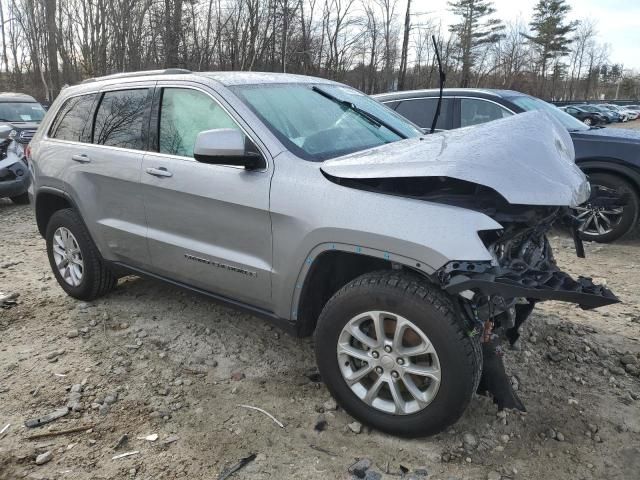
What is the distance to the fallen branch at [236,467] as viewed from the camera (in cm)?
238

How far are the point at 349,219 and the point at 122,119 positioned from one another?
2.19 metres

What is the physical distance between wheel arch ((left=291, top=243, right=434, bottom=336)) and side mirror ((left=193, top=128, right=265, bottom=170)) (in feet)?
2.14

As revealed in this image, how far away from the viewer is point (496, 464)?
2.42 m

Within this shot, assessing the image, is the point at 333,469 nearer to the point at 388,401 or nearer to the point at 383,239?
the point at 388,401

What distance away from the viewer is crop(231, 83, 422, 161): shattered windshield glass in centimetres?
294

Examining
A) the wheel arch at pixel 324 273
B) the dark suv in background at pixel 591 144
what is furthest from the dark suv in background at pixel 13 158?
the wheel arch at pixel 324 273

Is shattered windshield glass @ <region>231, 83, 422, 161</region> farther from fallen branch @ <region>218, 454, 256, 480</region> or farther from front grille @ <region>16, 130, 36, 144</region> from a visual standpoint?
front grille @ <region>16, 130, 36, 144</region>

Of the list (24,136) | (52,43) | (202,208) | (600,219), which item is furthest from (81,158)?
(52,43)

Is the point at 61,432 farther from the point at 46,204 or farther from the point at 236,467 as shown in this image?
the point at 46,204

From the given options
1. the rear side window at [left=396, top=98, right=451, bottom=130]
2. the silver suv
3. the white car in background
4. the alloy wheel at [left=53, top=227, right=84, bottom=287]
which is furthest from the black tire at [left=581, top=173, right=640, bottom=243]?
the white car in background

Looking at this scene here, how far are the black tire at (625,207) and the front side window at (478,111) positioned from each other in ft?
4.41

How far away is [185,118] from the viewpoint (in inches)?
132

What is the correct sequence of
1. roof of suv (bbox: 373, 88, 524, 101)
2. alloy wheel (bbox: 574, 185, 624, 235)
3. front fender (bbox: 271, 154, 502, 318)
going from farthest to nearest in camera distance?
roof of suv (bbox: 373, 88, 524, 101) → alloy wheel (bbox: 574, 185, 624, 235) → front fender (bbox: 271, 154, 502, 318)

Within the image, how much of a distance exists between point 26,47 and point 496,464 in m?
47.7
